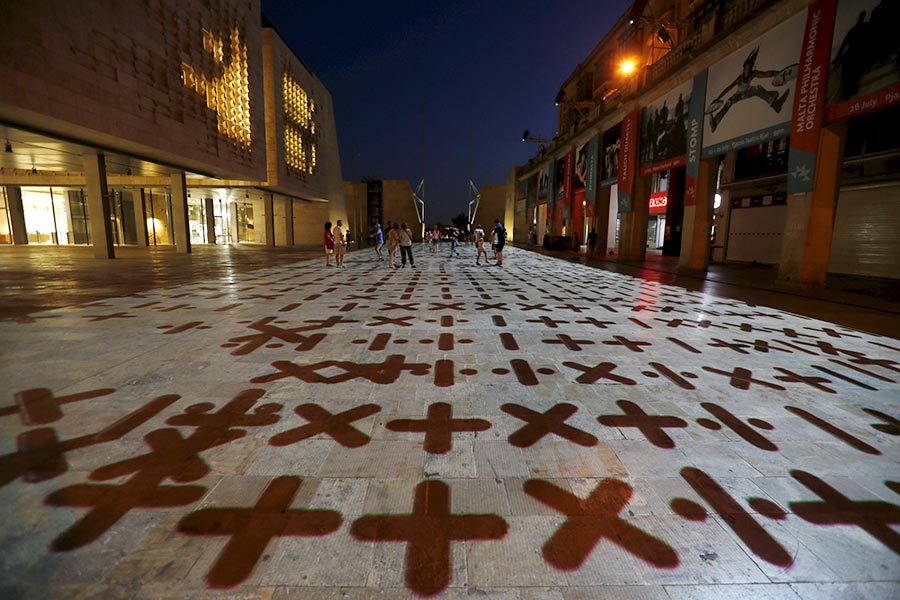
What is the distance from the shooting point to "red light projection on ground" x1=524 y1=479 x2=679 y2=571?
1.65 metres

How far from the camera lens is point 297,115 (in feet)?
98.9

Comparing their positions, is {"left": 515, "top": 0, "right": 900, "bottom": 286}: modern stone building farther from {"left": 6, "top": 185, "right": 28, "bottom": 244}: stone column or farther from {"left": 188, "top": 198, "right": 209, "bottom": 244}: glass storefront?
{"left": 6, "top": 185, "right": 28, "bottom": 244}: stone column

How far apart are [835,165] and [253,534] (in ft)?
42.5

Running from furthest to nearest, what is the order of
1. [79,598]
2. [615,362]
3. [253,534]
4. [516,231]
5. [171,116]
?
[516,231] < [171,116] < [615,362] < [253,534] < [79,598]

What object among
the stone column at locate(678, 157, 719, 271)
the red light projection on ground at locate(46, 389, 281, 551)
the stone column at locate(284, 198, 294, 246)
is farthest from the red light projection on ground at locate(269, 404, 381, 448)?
the stone column at locate(284, 198, 294, 246)

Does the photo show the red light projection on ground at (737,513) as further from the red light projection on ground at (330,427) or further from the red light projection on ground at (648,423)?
the red light projection on ground at (330,427)

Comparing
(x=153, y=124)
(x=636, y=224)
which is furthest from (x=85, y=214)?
(x=636, y=224)

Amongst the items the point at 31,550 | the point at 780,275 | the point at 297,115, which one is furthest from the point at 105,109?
the point at 780,275

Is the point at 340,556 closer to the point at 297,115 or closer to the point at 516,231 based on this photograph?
the point at 297,115

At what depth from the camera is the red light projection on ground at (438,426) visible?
8.29ft

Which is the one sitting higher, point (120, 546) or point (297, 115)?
point (297, 115)

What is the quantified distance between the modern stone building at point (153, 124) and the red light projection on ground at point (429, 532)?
14612mm

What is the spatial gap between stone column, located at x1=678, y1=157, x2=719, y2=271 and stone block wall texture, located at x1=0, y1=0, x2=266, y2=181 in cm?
1960

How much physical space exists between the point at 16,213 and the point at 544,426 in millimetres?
38853
